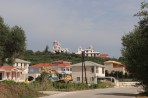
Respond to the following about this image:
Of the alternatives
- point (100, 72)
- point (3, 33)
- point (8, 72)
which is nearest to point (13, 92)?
point (3, 33)

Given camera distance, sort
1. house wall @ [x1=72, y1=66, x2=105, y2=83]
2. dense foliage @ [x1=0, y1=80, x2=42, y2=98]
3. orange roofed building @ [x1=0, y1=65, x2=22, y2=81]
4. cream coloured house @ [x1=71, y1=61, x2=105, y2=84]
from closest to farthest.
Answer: dense foliage @ [x1=0, y1=80, x2=42, y2=98] → orange roofed building @ [x1=0, y1=65, x2=22, y2=81] → cream coloured house @ [x1=71, y1=61, x2=105, y2=84] → house wall @ [x1=72, y1=66, x2=105, y2=83]

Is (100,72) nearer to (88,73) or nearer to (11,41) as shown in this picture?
(88,73)

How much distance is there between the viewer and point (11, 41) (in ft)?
130

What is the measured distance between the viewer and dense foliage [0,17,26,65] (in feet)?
127

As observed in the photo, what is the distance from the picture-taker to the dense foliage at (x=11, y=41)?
38.7m

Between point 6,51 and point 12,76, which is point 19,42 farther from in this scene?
point 12,76

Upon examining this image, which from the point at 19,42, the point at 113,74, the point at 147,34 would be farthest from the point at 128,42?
the point at 113,74

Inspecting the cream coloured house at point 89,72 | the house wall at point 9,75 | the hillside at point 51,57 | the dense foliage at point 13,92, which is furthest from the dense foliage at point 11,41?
the hillside at point 51,57

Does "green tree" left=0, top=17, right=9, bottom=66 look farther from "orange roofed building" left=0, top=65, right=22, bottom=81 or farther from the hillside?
the hillside

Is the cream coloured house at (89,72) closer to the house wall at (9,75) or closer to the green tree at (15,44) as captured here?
the house wall at (9,75)

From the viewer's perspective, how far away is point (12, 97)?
2805 centimetres

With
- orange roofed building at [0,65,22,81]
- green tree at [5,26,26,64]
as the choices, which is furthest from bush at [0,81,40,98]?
orange roofed building at [0,65,22,81]

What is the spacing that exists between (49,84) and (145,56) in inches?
903

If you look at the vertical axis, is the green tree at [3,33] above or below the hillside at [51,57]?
below
